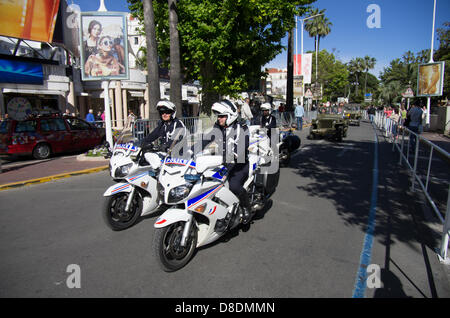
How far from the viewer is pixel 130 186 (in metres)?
4.79

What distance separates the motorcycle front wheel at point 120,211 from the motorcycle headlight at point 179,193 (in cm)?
146

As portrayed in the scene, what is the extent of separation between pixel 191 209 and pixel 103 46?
34.3 ft

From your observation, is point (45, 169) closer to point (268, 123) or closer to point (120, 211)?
point (120, 211)

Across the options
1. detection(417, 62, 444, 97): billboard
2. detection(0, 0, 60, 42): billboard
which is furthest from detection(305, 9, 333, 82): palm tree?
detection(0, 0, 60, 42): billboard

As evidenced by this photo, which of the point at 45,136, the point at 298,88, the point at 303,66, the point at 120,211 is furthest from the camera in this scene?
the point at 298,88

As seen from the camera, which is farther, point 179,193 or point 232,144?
point 232,144

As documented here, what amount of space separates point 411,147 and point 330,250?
633 centimetres

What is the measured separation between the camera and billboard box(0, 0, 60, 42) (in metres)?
16.9

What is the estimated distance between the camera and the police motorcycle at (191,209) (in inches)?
141

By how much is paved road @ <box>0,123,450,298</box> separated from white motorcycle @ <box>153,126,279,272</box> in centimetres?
25

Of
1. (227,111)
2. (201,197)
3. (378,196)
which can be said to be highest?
(227,111)

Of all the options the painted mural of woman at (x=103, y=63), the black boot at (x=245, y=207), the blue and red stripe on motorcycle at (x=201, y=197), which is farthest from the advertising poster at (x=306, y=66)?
the blue and red stripe on motorcycle at (x=201, y=197)

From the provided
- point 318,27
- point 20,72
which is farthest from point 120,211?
point 318,27
